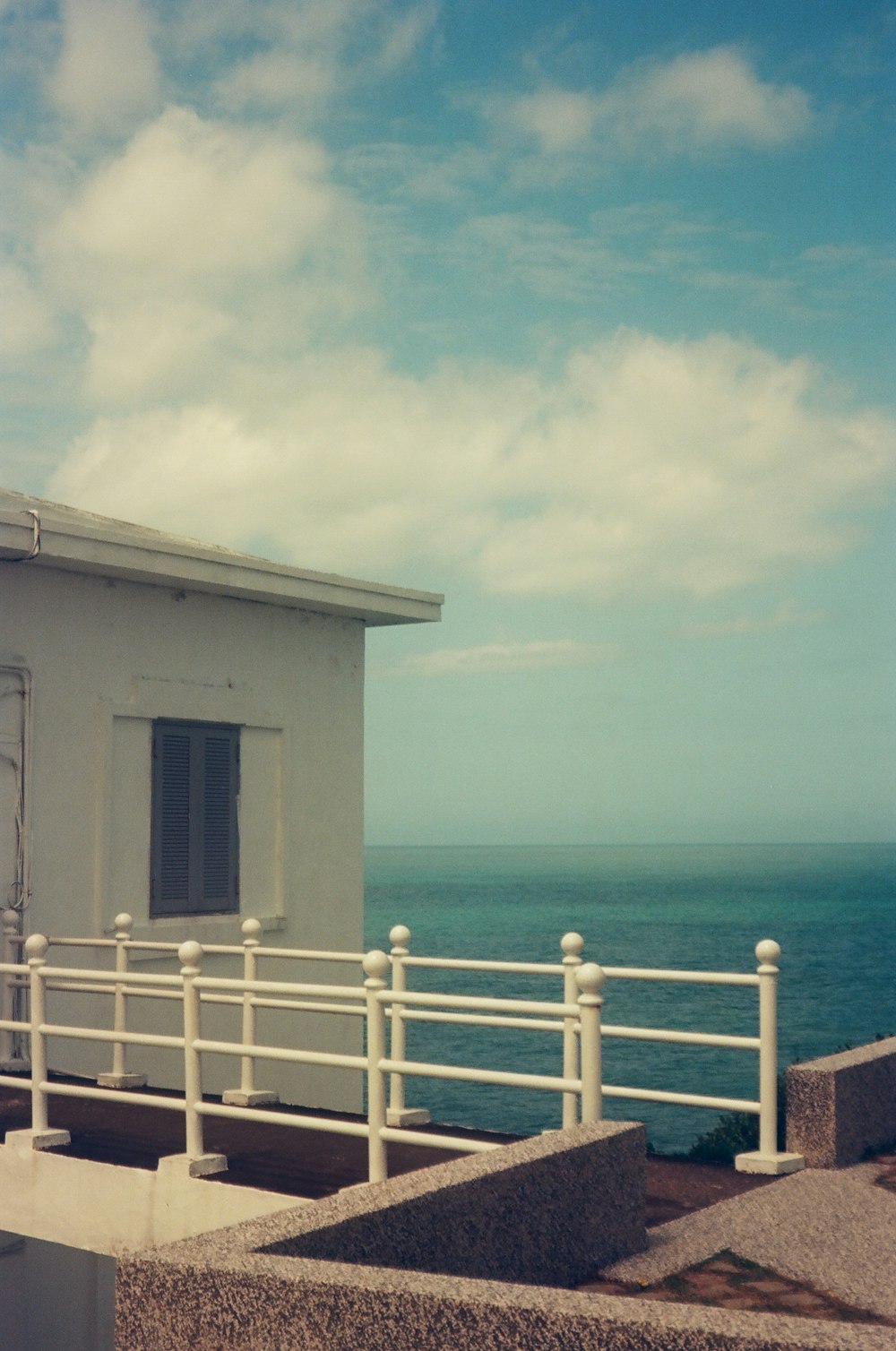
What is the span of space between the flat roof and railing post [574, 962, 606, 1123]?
231 inches

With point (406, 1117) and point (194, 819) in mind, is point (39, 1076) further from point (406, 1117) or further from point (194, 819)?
point (194, 819)

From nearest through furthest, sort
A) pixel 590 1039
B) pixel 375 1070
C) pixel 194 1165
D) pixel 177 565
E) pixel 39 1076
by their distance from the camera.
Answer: pixel 590 1039 < pixel 375 1070 < pixel 194 1165 < pixel 39 1076 < pixel 177 565

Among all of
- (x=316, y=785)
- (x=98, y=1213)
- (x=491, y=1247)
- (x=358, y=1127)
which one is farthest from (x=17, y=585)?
(x=491, y=1247)

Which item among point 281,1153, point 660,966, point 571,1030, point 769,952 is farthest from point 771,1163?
point 660,966

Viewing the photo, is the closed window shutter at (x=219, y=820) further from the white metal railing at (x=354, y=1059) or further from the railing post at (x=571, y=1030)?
the railing post at (x=571, y=1030)

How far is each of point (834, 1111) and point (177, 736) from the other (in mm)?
6575

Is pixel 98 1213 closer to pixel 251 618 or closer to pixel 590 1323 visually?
pixel 590 1323

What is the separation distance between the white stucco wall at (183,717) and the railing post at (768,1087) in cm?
563

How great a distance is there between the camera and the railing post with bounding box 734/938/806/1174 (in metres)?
7.54

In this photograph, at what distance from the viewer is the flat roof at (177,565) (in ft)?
35.1

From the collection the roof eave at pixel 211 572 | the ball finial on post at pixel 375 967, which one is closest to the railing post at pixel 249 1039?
the ball finial on post at pixel 375 967

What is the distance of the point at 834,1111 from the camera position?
25.3 feet

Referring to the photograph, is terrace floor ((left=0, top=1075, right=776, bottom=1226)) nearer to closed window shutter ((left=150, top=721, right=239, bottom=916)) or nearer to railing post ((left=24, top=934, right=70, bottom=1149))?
railing post ((left=24, top=934, right=70, bottom=1149))

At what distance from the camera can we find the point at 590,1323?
381cm
